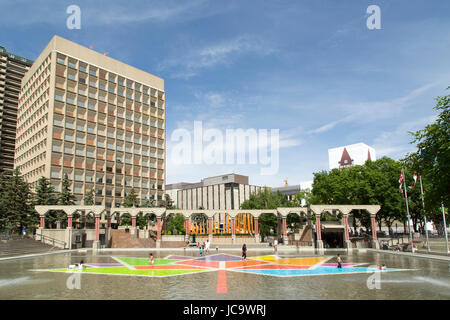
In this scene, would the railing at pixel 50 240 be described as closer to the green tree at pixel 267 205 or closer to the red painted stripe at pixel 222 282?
the red painted stripe at pixel 222 282

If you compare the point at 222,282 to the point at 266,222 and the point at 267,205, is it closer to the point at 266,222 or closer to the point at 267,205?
the point at 266,222

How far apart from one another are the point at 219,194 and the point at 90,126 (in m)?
73.3

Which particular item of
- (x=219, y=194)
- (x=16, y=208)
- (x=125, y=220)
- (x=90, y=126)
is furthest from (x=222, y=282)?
(x=219, y=194)

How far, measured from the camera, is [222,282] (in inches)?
743

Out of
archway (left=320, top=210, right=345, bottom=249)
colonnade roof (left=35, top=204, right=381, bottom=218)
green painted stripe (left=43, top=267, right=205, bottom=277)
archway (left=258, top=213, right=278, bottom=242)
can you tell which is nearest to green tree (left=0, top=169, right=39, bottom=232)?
colonnade roof (left=35, top=204, right=381, bottom=218)

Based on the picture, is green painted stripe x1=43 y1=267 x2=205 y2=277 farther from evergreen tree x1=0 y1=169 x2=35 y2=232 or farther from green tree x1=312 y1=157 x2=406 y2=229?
green tree x1=312 y1=157 x2=406 y2=229

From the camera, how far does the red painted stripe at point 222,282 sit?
16.4 meters

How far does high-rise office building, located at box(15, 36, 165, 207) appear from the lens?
79.4 metres

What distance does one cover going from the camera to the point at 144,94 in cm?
10006

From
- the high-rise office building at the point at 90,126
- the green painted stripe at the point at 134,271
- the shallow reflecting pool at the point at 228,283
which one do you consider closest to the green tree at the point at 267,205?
the high-rise office building at the point at 90,126

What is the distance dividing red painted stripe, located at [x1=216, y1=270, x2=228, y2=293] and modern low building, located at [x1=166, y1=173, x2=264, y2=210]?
115 meters

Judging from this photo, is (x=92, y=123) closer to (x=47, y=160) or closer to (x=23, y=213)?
(x=47, y=160)

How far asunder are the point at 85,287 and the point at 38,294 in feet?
7.74
